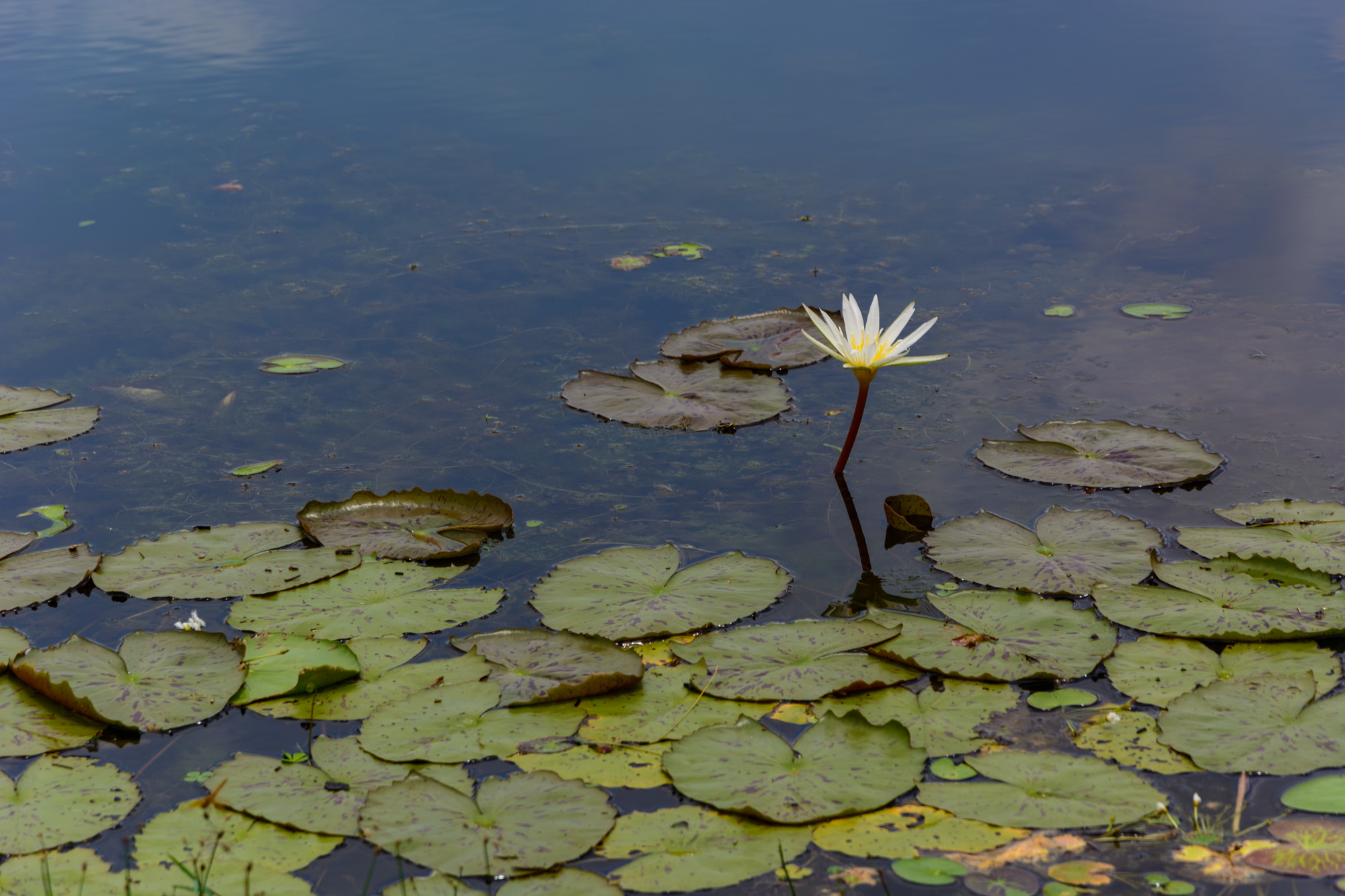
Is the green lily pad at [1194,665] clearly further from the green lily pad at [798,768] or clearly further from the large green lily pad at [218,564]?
the large green lily pad at [218,564]

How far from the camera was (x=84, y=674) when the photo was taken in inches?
97.0

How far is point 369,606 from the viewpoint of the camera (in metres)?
2.83

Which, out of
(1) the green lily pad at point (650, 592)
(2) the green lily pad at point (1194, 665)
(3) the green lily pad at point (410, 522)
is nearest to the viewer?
(2) the green lily pad at point (1194, 665)

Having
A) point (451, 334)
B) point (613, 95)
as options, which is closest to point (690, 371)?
point (451, 334)

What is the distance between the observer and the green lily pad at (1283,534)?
9.14ft

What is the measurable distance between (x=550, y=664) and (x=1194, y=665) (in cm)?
153

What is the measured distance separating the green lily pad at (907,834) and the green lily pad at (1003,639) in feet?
1.57

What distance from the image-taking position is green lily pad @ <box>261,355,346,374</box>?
13.6ft

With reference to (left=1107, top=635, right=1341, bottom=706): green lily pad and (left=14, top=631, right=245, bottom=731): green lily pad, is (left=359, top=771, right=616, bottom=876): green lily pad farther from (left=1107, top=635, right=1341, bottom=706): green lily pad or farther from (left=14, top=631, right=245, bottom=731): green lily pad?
(left=1107, top=635, right=1341, bottom=706): green lily pad

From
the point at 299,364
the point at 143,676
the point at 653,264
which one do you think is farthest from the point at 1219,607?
the point at 299,364

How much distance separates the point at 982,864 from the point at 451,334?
3193 mm

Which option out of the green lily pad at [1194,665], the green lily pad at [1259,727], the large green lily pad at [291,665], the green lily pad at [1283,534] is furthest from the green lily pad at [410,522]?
the green lily pad at [1283,534]

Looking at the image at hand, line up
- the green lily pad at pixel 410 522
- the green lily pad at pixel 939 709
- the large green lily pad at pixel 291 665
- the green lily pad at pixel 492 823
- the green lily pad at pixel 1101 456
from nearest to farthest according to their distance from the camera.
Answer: the green lily pad at pixel 492 823, the green lily pad at pixel 939 709, the large green lily pad at pixel 291 665, the green lily pad at pixel 410 522, the green lily pad at pixel 1101 456

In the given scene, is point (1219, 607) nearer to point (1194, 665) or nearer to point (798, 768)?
point (1194, 665)
